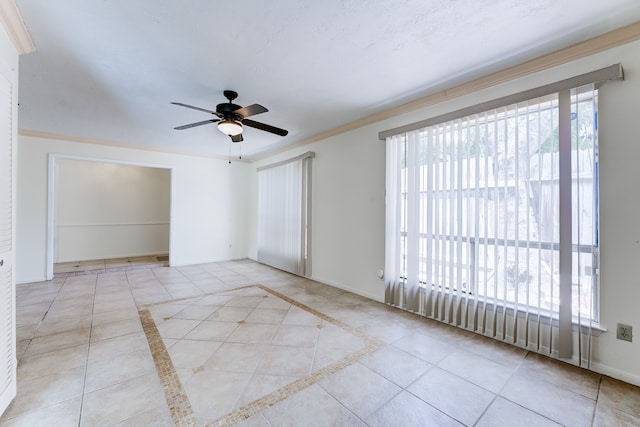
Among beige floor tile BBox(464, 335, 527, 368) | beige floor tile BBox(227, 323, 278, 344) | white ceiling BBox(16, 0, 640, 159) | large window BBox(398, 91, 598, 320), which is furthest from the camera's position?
beige floor tile BBox(227, 323, 278, 344)

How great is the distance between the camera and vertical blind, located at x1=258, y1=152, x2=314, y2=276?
4.84 m

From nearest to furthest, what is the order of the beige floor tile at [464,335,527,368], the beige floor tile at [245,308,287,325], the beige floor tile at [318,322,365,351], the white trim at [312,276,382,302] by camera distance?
the beige floor tile at [464,335,527,368]
the beige floor tile at [318,322,365,351]
the beige floor tile at [245,308,287,325]
the white trim at [312,276,382,302]

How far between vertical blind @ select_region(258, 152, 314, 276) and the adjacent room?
0.99 meters

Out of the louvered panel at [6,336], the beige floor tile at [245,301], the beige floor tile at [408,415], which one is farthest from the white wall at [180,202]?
the beige floor tile at [408,415]

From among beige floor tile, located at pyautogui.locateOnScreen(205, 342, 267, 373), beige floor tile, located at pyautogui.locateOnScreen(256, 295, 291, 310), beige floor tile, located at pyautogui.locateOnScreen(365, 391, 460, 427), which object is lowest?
beige floor tile, located at pyautogui.locateOnScreen(365, 391, 460, 427)

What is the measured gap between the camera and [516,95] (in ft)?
7.85

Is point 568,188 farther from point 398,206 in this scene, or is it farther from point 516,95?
point 398,206

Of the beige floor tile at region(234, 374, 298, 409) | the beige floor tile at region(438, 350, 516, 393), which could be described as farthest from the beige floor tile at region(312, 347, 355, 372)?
the beige floor tile at region(438, 350, 516, 393)

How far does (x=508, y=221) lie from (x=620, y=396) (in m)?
1.34

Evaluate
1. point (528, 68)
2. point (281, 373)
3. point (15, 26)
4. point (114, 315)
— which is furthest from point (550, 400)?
point (15, 26)

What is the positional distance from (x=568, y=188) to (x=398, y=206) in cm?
159

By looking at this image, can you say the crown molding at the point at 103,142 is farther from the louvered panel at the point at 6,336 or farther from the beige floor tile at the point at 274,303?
the louvered panel at the point at 6,336

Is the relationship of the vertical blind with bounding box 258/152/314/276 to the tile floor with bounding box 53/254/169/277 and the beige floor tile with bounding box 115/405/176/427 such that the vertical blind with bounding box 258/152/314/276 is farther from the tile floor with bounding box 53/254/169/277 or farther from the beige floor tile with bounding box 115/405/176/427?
the beige floor tile with bounding box 115/405/176/427

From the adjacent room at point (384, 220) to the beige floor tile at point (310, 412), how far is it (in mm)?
12
